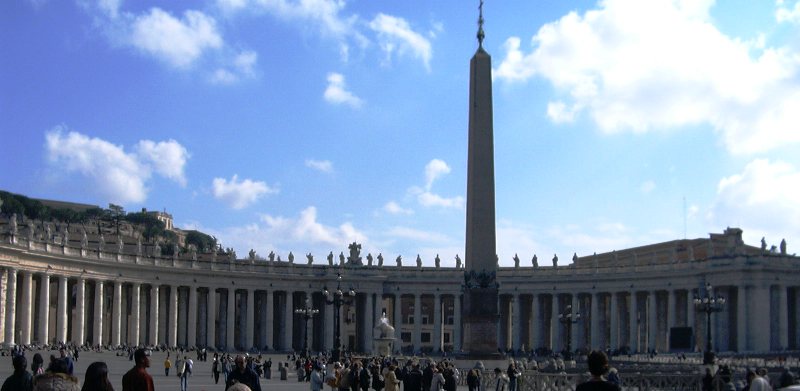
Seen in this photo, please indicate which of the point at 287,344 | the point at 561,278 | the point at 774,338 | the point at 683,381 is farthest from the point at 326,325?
the point at 683,381

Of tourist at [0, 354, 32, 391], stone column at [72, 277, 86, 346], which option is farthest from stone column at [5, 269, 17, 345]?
tourist at [0, 354, 32, 391]

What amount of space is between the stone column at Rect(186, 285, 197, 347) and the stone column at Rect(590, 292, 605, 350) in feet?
105

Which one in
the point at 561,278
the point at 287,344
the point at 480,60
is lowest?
the point at 287,344

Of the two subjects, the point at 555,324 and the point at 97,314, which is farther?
the point at 555,324

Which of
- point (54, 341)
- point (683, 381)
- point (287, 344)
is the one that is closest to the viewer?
point (683, 381)

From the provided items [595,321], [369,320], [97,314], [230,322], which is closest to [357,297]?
[369,320]

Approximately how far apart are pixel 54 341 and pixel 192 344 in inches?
613

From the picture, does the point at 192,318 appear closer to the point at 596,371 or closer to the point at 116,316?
the point at 116,316

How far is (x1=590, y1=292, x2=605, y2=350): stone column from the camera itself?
293 ft

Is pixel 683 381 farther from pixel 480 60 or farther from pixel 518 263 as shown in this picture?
pixel 518 263

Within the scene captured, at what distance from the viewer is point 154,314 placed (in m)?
85.8

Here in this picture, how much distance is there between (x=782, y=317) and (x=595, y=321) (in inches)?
613

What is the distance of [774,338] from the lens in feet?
259

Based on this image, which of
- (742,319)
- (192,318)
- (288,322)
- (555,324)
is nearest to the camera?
(742,319)
